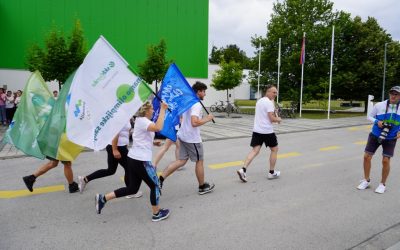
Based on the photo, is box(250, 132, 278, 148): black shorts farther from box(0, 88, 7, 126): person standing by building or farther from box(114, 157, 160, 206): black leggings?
box(0, 88, 7, 126): person standing by building

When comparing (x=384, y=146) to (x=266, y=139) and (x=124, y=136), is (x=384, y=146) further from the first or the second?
(x=124, y=136)

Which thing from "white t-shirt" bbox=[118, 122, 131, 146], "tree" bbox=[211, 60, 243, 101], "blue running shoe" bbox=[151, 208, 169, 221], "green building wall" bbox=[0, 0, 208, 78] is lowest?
"blue running shoe" bbox=[151, 208, 169, 221]

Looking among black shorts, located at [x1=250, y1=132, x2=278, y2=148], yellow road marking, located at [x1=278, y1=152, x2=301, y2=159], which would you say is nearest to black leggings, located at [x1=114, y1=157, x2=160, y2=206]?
black shorts, located at [x1=250, y1=132, x2=278, y2=148]

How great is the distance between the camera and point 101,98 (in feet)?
12.9

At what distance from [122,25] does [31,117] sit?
72.8ft

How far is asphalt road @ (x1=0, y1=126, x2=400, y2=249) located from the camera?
3.64m

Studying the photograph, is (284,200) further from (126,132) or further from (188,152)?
(126,132)

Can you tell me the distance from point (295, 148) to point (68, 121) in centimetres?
782

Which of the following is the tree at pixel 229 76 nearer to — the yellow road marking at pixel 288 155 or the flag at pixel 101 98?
the yellow road marking at pixel 288 155

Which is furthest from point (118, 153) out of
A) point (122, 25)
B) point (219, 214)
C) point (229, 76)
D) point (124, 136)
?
point (122, 25)

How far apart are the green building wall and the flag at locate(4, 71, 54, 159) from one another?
720 inches

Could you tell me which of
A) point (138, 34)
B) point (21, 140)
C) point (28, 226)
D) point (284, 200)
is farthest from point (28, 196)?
point (138, 34)

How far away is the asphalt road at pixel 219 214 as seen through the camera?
143 inches

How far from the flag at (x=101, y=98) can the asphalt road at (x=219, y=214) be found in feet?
3.69
